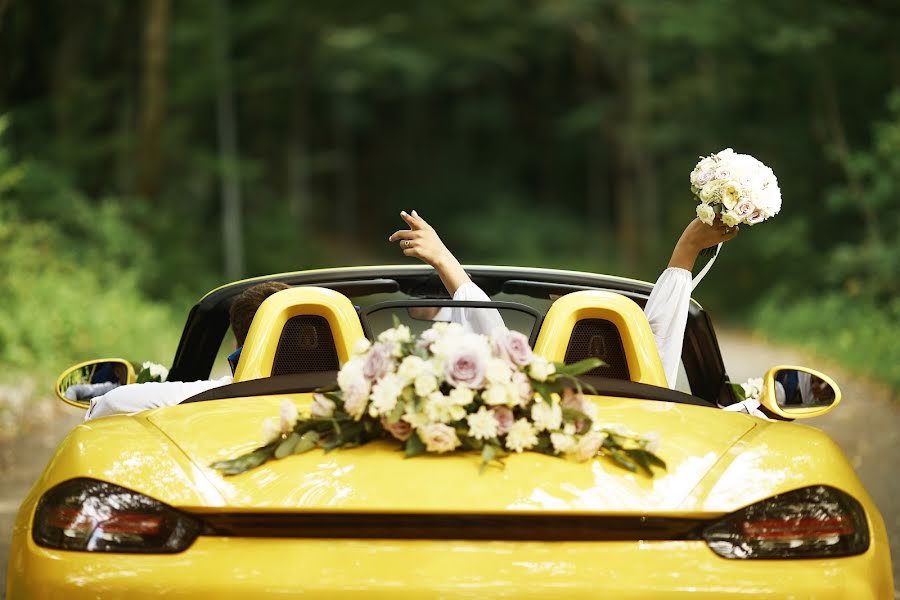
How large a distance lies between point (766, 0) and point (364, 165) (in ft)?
210

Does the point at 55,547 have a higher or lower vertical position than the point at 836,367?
higher

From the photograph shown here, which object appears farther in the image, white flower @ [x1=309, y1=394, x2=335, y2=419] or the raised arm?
the raised arm

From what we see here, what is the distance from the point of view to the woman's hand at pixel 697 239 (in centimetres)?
429

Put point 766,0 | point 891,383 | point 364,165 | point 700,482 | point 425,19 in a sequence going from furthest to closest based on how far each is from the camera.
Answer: point 364,165, point 425,19, point 766,0, point 891,383, point 700,482

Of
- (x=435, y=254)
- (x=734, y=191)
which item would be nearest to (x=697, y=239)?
(x=734, y=191)

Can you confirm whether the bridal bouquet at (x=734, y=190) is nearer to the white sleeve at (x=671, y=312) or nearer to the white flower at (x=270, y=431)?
the white sleeve at (x=671, y=312)

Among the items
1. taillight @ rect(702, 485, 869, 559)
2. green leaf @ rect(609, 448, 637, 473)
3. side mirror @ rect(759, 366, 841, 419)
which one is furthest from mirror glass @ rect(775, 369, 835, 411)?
green leaf @ rect(609, 448, 637, 473)

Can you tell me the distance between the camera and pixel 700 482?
9.15ft

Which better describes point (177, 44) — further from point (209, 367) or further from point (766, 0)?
point (209, 367)

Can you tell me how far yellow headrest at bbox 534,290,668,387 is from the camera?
11.0 feet

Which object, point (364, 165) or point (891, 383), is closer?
point (891, 383)

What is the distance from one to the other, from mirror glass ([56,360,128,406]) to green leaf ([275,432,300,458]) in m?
1.76

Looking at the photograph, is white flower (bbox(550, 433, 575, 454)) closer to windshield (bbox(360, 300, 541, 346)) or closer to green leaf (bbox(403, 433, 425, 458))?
green leaf (bbox(403, 433, 425, 458))

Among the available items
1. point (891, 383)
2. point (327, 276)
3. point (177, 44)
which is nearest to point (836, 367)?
point (891, 383)
